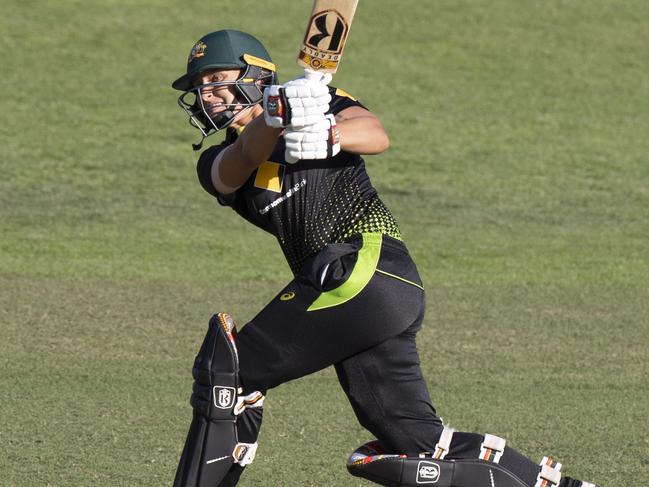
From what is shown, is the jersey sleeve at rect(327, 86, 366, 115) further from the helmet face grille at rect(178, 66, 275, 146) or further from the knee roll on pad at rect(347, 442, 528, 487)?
the knee roll on pad at rect(347, 442, 528, 487)

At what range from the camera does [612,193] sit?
1452cm

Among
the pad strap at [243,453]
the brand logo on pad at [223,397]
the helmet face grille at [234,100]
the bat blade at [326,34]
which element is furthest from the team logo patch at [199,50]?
the pad strap at [243,453]

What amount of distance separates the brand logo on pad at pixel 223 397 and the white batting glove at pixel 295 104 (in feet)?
3.35

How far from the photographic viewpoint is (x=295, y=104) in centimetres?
443

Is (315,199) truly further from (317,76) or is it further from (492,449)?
(492,449)

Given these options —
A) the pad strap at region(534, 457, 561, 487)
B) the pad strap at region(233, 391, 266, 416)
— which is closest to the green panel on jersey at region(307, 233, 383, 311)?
the pad strap at region(233, 391, 266, 416)

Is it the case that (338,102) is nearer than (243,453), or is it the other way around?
(338,102)

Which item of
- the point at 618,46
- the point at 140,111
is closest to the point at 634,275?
the point at 140,111

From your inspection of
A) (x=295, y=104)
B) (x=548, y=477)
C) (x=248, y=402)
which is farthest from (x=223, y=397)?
(x=548, y=477)

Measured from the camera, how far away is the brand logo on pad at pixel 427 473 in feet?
15.8

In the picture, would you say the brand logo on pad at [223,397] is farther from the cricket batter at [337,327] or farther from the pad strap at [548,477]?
the pad strap at [548,477]

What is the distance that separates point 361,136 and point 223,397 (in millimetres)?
1112

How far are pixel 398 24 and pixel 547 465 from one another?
1531 cm

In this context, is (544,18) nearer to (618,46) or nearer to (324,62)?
(618,46)
